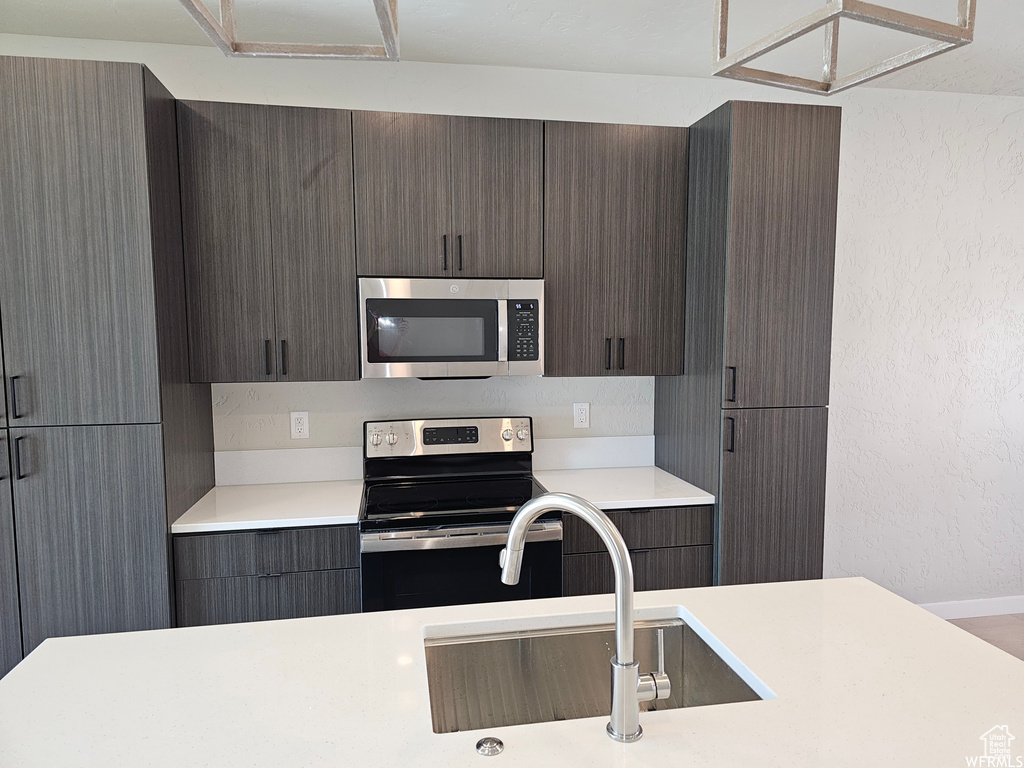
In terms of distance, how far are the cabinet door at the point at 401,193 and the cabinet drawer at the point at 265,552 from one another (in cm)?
94

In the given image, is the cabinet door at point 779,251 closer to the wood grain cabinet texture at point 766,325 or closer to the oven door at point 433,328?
the wood grain cabinet texture at point 766,325

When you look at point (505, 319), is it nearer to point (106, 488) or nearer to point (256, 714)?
point (106, 488)

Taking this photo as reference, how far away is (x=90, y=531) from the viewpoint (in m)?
2.04

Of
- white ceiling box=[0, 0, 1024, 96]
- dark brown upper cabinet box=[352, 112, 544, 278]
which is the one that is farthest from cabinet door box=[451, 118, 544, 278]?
white ceiling box=[0, 0, 1024, 96]

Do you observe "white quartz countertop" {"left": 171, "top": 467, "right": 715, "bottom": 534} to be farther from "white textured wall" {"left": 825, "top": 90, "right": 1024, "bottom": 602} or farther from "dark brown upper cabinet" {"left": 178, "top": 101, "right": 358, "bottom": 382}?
"white textured wall" {"left": 825, "top": 90, "right": 1024, "bottom": 602}

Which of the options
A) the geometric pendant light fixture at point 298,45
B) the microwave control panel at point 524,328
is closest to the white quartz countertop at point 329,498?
the microwave control panel at point 524,328

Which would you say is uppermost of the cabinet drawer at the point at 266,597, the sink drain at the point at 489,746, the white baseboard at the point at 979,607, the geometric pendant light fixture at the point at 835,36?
the geometric pendant light fixture at the point at 835,36

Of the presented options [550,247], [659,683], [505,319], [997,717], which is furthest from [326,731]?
[550,247]

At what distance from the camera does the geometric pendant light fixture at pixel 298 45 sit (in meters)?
0.92

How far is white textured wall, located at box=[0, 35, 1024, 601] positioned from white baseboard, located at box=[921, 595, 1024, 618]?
4 centimetres

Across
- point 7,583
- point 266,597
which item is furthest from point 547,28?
point 7,583

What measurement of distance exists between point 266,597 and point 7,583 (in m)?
0.75

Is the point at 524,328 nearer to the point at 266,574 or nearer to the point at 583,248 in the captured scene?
the point at 583,248

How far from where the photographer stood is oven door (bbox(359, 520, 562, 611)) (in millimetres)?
2146
